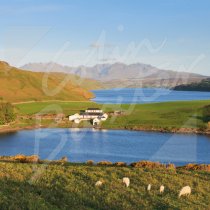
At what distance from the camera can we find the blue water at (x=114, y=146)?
61062mm

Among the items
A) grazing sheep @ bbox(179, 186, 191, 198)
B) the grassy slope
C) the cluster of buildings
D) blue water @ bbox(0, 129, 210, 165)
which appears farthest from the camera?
the cluster of buildings

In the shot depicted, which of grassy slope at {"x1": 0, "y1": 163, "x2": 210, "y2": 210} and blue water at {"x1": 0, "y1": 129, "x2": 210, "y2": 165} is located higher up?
grassy slope at {"x1": 0, "y1": 163, "x2": 210, "y2": 210}

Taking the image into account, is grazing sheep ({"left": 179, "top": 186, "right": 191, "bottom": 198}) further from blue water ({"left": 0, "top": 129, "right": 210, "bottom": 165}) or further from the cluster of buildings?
the cluster of buildings

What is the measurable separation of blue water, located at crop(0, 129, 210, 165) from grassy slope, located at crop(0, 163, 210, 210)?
110 feet

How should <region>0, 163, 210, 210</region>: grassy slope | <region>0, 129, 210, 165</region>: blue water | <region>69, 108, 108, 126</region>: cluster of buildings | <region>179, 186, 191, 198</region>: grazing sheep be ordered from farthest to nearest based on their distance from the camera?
<region>69, 108, 108, 126</region>: cluster of buildings → <region>0, 129, 210, 165</region>: blue water → <region>179, 186, 191, 198</region>: grazing sheep → <region>0, 163, 210, 210</region>: grassy slope

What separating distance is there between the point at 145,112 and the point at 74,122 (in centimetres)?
2981

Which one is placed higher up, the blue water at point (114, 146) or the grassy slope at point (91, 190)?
the grassy slope at point (91, 190)

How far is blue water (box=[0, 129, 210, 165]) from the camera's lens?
61062mm

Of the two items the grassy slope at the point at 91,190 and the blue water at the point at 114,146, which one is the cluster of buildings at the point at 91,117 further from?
the grassy slope at the point at 91,190

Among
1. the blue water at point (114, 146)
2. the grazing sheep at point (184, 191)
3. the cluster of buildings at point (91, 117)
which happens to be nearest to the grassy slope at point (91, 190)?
the grazing sheep at point (184, 191)

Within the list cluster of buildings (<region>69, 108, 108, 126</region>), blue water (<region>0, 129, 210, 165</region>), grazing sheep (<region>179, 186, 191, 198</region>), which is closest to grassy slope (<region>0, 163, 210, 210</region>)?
grazing sheep (<region>179, 186, 191, 198</region>)

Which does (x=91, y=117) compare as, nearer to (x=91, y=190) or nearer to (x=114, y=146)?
(x=114, y=146)

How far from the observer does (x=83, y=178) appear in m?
21.2

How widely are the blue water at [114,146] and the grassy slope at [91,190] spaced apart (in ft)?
110
